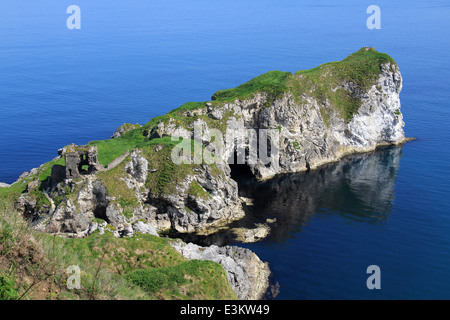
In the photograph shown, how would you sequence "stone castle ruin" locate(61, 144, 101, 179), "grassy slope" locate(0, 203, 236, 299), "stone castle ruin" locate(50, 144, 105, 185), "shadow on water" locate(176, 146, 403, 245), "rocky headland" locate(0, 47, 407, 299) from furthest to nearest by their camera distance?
Result: "shadow on water" locate(176, 146, 403, 245) < "stone castle ruin" locate(50, 144, 105, 185) < "stone castle ruin" locate(61, 144, 101, 179) < "rocky headland" locate(0, 47, 407, 299) < "grassy slope" locate(0, 203, 236, 299)

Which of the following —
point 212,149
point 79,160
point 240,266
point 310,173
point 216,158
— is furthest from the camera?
point 310,173

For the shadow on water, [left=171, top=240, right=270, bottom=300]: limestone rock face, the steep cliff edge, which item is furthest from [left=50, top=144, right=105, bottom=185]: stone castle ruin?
[left=171, top=240, right=270, bottom=300]: limestone rock face

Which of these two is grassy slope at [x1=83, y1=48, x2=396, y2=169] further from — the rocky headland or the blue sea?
the blue sea

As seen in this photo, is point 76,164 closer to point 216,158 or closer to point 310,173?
point 216,158

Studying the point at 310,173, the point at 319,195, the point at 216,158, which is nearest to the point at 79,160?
the point at 216,158

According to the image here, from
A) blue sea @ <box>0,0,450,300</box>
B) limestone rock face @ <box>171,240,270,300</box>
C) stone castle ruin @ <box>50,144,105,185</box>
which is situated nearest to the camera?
limestone rock face @ <box>171,240,270,300</box>

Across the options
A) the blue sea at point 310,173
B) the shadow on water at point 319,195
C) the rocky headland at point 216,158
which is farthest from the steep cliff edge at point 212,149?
the blue sea at point 310,173
